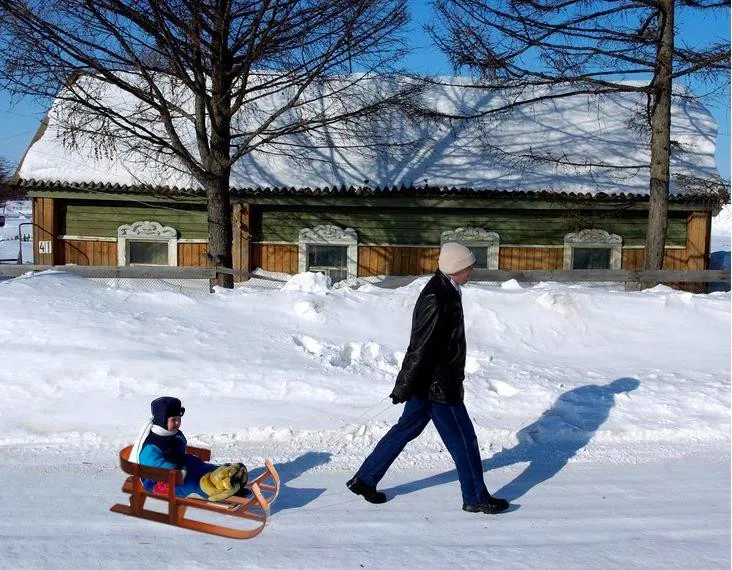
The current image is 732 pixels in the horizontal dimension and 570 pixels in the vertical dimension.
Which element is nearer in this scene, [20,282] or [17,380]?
[17,380]

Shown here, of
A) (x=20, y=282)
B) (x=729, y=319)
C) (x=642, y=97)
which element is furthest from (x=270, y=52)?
(x=642, y=97)

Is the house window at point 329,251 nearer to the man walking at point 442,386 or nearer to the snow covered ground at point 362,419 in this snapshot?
the snow covered ground at point 362,419

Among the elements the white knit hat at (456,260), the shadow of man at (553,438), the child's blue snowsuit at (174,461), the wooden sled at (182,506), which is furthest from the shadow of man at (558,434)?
the child's blue snowsuit at (174,461)

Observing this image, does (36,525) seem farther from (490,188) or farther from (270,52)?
(490,188)

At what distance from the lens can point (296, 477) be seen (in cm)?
487

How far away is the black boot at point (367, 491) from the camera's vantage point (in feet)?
14.6

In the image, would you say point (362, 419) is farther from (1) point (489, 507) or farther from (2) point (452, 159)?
(2) point (452, 159)

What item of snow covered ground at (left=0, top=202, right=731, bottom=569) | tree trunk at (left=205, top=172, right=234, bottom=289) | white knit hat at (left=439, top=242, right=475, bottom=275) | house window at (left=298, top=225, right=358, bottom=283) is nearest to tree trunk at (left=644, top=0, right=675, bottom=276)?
snow covered ground at (left=0, top=202, right=731, bottom=569)

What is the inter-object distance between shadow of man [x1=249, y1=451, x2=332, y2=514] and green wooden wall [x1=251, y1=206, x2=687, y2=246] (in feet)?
31.9

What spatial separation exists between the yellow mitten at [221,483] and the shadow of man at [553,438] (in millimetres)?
1134

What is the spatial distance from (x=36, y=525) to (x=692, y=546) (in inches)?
145

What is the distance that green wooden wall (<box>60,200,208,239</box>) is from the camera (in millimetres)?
14820

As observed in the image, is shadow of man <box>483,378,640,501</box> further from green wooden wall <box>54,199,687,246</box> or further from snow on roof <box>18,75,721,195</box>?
green wooden wall <box>54,199,687,246</box>

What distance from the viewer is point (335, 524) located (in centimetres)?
414
